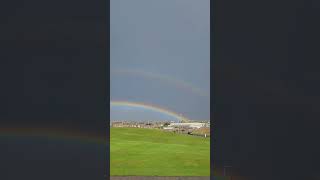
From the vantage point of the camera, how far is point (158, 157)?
1276 centimetres

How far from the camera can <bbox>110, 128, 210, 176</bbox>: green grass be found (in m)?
10.5

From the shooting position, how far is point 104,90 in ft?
14.0

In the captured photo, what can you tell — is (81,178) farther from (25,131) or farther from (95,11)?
(95,11)

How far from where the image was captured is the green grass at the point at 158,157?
412 inches

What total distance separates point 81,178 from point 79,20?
1.78m

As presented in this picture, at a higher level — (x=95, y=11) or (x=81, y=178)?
(x=95, y=11)

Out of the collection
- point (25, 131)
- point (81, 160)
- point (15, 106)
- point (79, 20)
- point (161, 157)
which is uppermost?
point (79, 20)

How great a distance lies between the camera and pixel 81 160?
167 inches
